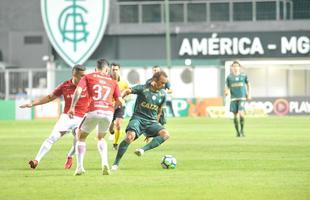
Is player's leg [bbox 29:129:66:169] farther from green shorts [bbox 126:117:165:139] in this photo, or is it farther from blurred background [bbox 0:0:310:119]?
blurred background [bbox 0:0:310:119]

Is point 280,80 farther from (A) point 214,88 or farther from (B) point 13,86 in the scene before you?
(B) point 13,86

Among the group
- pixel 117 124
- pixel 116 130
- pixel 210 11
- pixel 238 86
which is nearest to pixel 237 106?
pixel 238 86

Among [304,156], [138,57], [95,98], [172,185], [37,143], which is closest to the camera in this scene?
[172,185]

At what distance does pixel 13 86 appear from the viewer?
184 feet

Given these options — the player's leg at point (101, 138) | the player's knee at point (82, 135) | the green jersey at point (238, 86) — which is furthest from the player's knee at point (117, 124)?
the green jersey at point (238, 86)

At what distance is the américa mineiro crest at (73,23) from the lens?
190ft

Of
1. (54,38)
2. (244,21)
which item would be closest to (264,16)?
(244,21)

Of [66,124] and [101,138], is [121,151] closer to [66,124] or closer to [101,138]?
[101,138]

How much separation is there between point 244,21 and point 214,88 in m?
4.95

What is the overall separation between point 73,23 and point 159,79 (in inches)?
1509

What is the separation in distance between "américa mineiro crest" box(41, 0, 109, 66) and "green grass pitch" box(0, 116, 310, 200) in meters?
26.7

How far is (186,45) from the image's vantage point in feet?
201

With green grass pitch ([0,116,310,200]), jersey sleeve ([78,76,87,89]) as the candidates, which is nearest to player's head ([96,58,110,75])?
jersey sleeve ([78,76,87,89])

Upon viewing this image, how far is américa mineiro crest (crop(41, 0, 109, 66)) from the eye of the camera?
57906 mm
